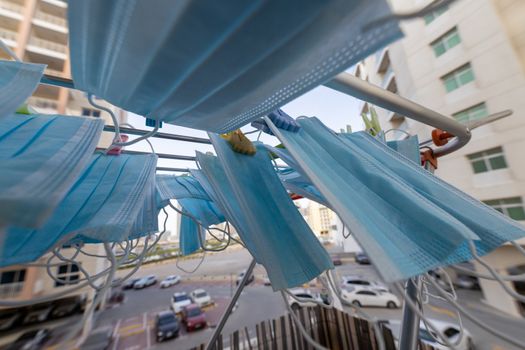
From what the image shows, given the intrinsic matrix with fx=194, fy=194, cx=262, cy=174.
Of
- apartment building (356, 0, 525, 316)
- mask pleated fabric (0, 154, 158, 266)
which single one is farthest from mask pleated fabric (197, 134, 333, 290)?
apartment building (356, 0, 525, 316)

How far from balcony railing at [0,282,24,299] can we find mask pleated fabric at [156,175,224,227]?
712cm

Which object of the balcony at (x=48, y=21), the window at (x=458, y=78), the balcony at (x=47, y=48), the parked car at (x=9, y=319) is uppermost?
the balcony at (x=48, y=21)

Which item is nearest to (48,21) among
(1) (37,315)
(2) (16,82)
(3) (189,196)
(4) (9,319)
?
(4) (9,319)

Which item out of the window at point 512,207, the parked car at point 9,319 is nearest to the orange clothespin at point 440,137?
the window at point 512,207

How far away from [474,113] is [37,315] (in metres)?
12.9

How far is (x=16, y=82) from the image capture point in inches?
22.4

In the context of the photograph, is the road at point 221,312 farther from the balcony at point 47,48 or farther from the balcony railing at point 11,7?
the balcony railing at point 11,7

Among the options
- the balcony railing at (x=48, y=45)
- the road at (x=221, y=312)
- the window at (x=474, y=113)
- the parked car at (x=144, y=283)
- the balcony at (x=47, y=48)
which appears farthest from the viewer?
the parked car at (x=144, y=283)

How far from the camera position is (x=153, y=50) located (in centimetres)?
36

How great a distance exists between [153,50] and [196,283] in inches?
434

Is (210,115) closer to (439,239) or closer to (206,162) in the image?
(206,162)

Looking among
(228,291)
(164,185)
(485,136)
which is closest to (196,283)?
(228,291)

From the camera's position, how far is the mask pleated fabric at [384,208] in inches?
15.0

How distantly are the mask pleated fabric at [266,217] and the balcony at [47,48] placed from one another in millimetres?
8911
